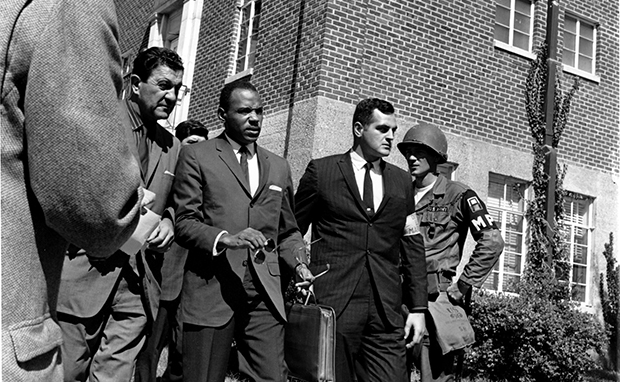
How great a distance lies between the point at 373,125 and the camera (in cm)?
500

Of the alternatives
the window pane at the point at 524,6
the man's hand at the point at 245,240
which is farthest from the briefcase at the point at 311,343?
the window pane at the point at 524,6

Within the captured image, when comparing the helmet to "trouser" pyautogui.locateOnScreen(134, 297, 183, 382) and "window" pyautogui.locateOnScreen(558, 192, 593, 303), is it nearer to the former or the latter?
"trouser" pyautogui.locateOnScreen(134, 297, 183, 382)

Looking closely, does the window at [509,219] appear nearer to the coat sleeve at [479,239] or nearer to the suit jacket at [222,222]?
the coat sleeve at [479,239]

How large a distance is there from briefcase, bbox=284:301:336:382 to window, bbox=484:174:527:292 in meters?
7.97

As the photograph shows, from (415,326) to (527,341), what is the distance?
4.77 m

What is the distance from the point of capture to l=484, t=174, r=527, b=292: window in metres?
11.7

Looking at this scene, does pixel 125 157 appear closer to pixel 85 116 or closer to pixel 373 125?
pixel 85 116

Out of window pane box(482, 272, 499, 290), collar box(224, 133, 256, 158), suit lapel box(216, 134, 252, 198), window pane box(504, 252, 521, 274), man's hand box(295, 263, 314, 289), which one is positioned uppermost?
window pane box(504, 252, 521, 274)

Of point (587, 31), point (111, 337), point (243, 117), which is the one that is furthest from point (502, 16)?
point (111, 337)

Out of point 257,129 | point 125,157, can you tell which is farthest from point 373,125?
point 125,157

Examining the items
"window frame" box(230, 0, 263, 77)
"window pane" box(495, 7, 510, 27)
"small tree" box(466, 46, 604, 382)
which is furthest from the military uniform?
"window pane" box(495, 7, 510, 27)

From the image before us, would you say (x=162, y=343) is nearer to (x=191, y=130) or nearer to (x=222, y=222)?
(x=222, y=222)

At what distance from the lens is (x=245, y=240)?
377 cm

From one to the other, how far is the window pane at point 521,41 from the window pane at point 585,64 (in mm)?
1469
